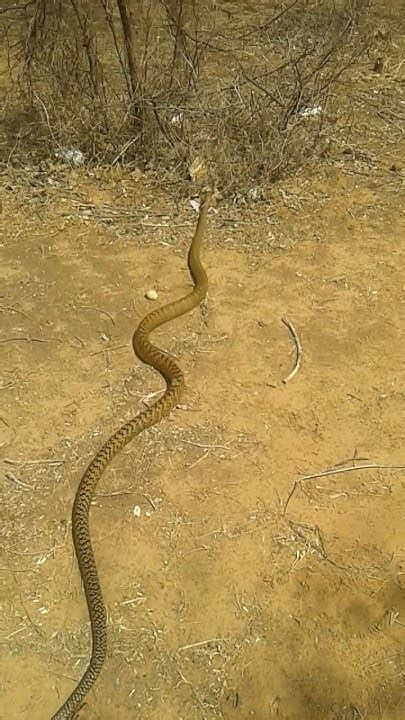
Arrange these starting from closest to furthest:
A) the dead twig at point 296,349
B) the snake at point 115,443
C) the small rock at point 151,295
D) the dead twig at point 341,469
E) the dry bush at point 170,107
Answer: the snake at point 115,443 < the dead twig at point 341,469 < the dead twig at point 296,349 < the small rock at point 151,295 < the dry bush at point 170,107

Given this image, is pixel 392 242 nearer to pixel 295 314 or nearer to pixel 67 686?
pixel 295 314

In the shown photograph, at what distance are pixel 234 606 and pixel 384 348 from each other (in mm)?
2344

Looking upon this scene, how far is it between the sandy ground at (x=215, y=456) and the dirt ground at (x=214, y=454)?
13 millimetres

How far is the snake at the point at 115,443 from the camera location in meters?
3.74

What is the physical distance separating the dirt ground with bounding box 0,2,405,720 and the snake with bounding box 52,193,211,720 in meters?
0.07

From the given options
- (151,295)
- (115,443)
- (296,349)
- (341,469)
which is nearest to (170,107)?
(151,295)

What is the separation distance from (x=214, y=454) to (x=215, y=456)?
0.02m

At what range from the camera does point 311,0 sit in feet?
36.6

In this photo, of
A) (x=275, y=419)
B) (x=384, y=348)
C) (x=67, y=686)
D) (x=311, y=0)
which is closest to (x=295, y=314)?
(x=384, y=348)

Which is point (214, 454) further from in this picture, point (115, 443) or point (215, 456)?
point (115, 443)

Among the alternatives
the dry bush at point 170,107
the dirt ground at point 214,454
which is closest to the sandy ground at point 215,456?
the dirt ground at point 214,454

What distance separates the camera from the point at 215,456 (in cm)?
480

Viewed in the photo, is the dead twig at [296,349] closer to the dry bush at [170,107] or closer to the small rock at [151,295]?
the small rock at [151,295]

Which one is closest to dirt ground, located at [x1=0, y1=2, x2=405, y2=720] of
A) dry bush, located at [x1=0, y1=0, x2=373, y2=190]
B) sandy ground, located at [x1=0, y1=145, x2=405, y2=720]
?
sandy ground, located at [x1=0, y1=145, x2=405, y2=720]
